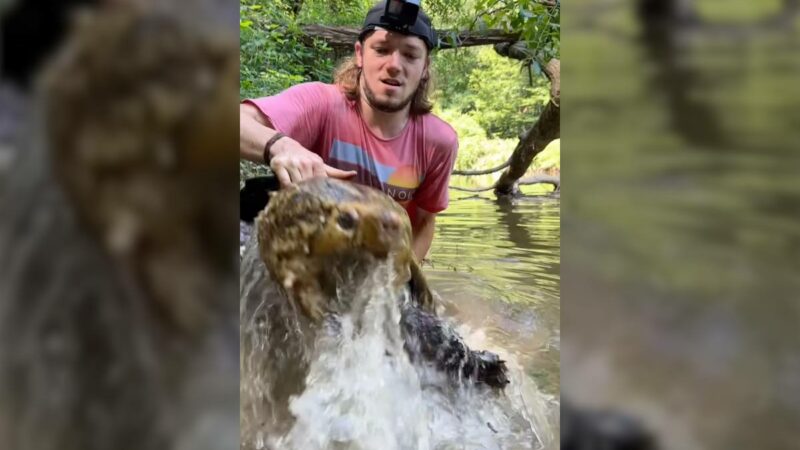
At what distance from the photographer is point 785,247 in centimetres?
43

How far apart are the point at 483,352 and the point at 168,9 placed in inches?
28.6

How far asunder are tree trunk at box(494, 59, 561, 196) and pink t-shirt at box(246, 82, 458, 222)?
0.41 ft

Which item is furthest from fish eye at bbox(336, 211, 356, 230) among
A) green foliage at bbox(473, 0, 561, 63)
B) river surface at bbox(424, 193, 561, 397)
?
green foliage at bbox(473, 0, 561, 63)

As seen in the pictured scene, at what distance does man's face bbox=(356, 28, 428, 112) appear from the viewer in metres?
0.87

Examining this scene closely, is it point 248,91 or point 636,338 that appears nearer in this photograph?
point 636,338

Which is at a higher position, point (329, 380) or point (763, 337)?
point (763, 337)

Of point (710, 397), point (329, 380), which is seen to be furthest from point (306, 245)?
point (710, 397)

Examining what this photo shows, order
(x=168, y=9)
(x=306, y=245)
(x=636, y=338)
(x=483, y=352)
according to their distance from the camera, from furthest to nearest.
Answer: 1. (x=483, y=352)
2. (x=306, y=245)
3. (x=636, y=338)
4. (x=168, y=9)

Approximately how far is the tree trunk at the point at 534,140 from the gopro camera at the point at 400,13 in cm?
24

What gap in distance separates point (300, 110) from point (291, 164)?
13 cm

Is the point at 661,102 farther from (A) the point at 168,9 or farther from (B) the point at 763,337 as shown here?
(A) the point at 168,9

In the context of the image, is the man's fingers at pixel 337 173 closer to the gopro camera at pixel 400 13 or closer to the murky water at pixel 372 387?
the murky water at pixel 372 387

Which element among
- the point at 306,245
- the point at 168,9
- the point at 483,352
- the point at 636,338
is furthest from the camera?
the point at 483,352

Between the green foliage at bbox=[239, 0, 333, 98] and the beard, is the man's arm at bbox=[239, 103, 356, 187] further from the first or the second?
the beard
